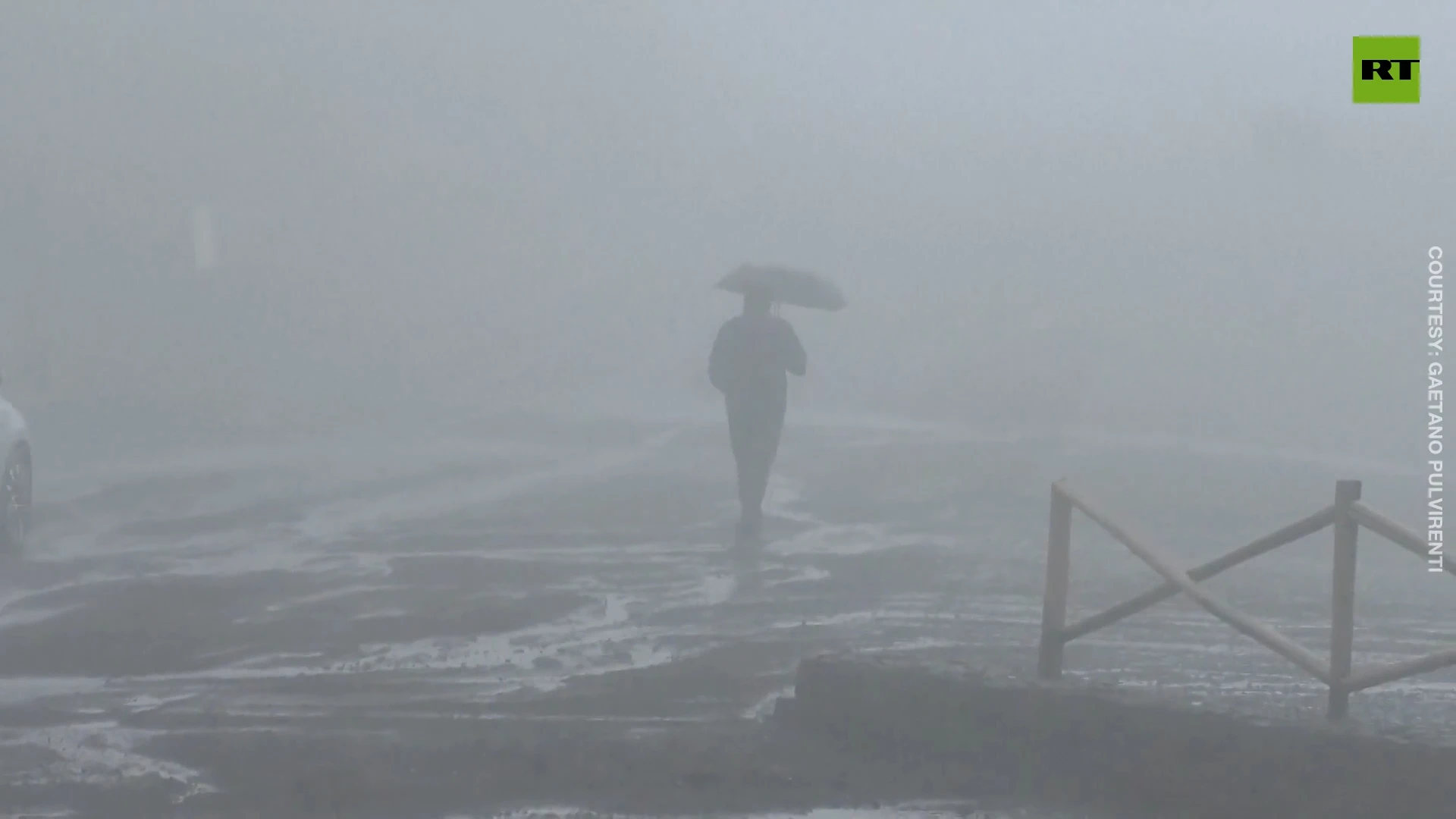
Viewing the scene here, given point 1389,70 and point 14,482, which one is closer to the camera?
point 1389,70

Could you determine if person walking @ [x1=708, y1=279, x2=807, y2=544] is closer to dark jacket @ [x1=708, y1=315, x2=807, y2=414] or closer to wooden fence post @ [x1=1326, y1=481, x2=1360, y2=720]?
dark jacket @ [x1=708, y1=315, x2=807, y2=414]

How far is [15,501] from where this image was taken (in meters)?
13.3

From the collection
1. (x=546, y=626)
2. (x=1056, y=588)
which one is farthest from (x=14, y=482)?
(x=1056, y=588)

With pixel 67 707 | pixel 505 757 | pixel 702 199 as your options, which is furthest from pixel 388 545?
pixel 702 199

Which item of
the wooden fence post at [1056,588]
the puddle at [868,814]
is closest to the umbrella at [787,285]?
the wooden fence post at [1056,588]

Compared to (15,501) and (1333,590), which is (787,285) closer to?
(15,501)

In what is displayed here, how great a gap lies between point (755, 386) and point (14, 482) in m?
5.57

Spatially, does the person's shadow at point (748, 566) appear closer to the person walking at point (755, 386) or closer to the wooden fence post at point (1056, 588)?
the person walking at point (755, 386)

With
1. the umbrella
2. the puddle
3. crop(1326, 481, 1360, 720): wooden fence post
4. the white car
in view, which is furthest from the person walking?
crop(1326, 481, 1360, 720): wooden fence post

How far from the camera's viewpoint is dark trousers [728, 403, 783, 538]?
14.1 metres

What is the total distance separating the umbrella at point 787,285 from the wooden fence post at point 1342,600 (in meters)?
8.11

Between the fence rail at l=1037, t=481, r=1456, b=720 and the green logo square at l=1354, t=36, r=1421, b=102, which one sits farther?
the green logo square at l=1354, t=36, r=1421, b=102

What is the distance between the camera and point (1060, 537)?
24.9 feet

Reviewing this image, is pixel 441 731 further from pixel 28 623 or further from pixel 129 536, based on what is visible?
pixel 129 536
